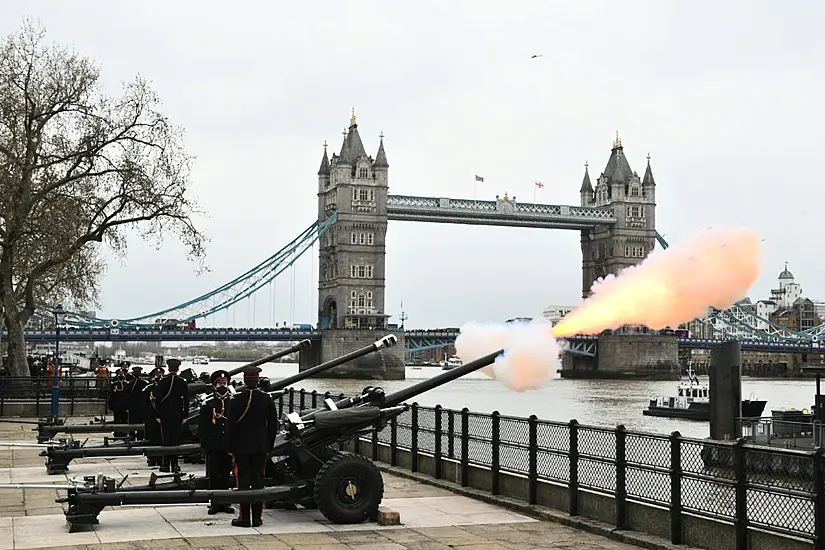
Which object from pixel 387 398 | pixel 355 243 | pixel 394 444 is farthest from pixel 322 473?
pixel 355 243

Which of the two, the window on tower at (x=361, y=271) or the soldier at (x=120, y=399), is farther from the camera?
the window on tower at (x=361, y=271)

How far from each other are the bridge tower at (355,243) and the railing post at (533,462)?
113 meters

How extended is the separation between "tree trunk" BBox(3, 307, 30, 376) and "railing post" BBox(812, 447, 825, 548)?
36.2 meters

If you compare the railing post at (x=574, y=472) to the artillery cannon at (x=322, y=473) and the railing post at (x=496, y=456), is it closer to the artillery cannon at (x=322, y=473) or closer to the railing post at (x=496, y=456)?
the artillery cannon at (x=322, y=473)

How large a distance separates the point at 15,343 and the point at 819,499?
37.3 m

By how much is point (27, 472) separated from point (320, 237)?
12228 centimetres

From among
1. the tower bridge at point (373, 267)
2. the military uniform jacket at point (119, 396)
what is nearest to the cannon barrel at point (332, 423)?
the military uniform jacket at point (119, 396)

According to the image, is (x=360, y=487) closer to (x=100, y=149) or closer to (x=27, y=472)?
(x=27, y=472)

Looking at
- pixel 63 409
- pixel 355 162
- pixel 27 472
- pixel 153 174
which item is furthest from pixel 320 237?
pixel 27 472

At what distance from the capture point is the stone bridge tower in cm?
15062

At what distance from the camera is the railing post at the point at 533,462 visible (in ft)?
46.4

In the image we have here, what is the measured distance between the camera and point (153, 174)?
1715 inches

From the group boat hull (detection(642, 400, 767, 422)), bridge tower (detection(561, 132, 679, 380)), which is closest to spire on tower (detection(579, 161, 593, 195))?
bridge tower (detection(561, 132, 679, 380))

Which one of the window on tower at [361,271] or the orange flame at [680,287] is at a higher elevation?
the window on tower at [361,271]
